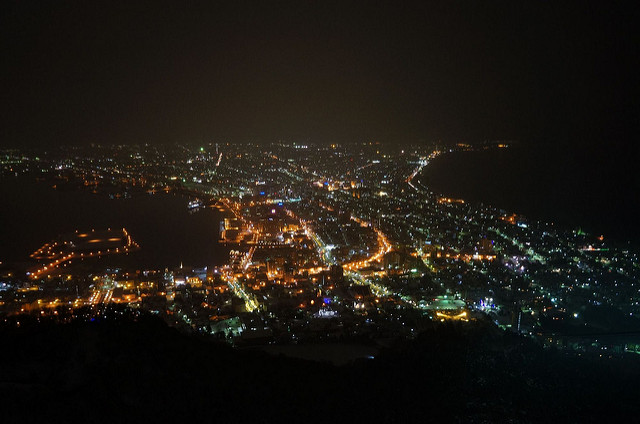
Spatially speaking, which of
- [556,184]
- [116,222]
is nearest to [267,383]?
[116,222]

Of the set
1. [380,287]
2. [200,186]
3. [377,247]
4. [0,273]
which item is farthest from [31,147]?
[380,287]

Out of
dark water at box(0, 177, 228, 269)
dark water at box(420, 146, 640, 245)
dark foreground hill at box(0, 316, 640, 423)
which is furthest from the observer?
dark water at box(420, 146, 640, 245)

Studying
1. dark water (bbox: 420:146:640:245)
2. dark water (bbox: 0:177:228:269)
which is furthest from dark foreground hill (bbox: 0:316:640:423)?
dark water (bbox: 420:146:640:245)

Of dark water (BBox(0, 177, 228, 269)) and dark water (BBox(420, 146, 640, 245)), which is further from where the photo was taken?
dark water (BBox(420, 146, 640, 245))

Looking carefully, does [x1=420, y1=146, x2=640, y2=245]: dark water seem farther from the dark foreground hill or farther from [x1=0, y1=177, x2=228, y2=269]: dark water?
the dark foreground hill

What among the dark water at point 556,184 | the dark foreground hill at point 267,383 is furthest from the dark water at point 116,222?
the dark water at point 556,184

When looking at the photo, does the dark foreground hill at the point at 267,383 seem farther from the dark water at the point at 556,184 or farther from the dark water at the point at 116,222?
the dark water at the point at 556,184
